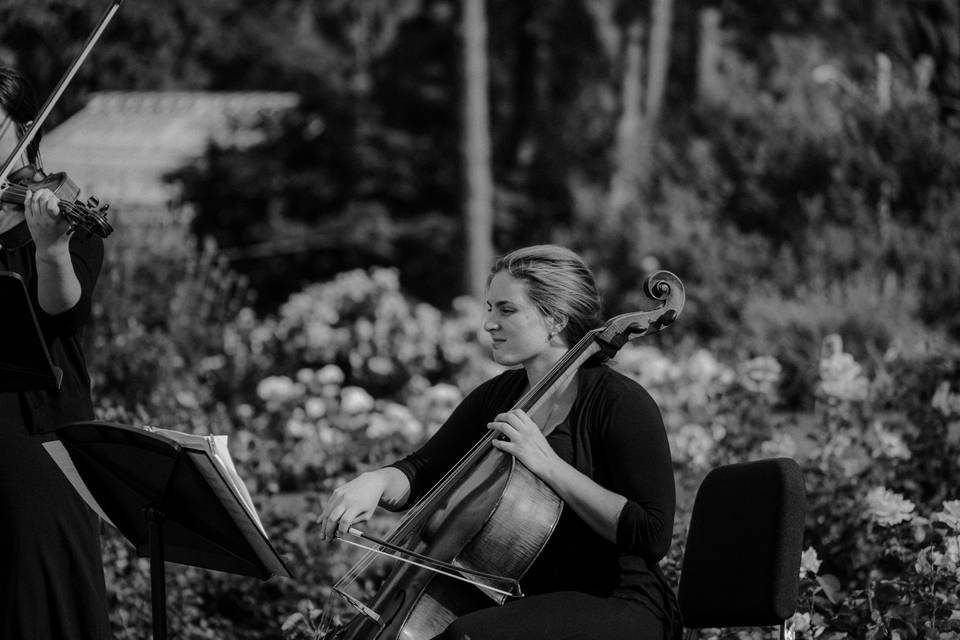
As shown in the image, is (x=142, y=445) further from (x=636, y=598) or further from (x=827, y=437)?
(x=827, y=437)

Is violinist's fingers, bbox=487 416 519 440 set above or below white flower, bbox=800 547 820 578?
above

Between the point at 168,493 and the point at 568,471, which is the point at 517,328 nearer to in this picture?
the point at 568,471

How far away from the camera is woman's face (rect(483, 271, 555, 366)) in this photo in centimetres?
301

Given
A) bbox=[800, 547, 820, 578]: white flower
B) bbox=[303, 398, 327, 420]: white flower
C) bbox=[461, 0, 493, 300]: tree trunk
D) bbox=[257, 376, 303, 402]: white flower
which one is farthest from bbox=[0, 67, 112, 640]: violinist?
bbox=[461, 0, 493, 300]: tree trunk

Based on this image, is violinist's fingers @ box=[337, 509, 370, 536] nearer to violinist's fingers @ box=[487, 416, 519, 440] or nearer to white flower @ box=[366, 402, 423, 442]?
violinist's fingers @ box=[487, 416, 519, 440]

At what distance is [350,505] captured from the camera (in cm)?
288

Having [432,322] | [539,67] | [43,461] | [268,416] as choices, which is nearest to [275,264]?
[539,67]

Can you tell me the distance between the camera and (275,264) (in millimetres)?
16906

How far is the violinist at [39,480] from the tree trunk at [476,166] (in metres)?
8.98

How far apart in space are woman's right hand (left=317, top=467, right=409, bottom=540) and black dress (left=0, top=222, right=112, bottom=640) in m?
0.60

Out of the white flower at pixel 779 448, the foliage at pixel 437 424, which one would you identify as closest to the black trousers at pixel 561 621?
the foliage at pixel 437 424

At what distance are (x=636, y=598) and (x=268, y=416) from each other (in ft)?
12.2

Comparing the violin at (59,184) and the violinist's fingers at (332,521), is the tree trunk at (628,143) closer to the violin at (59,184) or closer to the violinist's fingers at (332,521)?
the violin at (59,184)

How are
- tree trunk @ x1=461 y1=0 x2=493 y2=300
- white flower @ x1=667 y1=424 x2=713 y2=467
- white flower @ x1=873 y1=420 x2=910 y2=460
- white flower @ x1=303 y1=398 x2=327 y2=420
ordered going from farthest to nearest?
tree trunk @ x1=461 y1=0 x2=493 y2=300
white flower @ x1=303 y1=398 x2=327 y2=420
white flower @ x1=667 y1=424 x2=713 y2=467
white flower @ x1=873 y1=420 x2=910 y2=460
